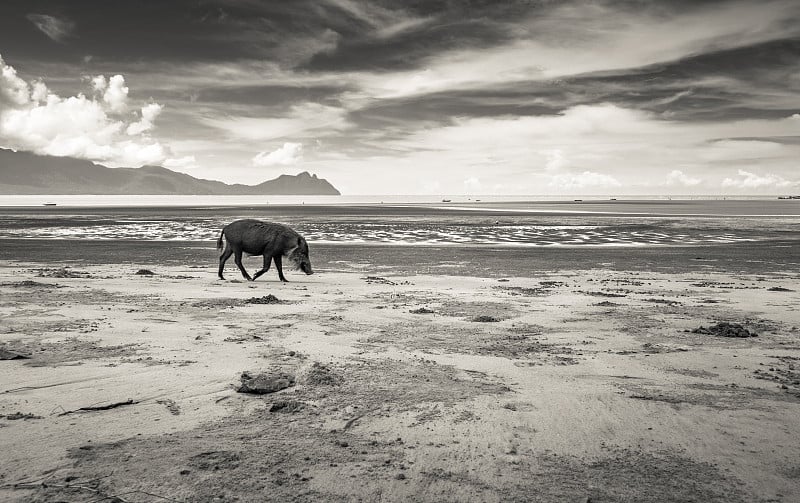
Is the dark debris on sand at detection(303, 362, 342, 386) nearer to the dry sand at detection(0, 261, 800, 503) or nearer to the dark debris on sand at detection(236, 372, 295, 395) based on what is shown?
the dry sand at detection(0, 261, 800, 503)

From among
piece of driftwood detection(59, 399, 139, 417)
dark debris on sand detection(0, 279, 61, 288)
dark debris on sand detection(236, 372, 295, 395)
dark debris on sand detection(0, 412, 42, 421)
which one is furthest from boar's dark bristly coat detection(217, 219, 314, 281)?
dark debris on sand detection(0, 412, 42, 421)

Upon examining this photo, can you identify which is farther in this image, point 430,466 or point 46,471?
point 430,466

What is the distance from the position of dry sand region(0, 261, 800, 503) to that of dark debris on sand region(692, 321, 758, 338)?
18cm

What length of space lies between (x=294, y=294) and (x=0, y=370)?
22.8 feet

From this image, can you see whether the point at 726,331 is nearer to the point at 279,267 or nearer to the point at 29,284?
the point at 279,267

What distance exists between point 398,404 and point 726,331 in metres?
6.12

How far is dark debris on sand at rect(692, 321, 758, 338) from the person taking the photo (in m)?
8.39

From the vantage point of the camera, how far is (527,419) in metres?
5.14

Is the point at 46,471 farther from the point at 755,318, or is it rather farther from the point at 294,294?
the point at 755,318

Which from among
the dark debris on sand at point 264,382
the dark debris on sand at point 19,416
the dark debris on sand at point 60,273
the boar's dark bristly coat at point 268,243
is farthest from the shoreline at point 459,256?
the dark debris on sand at point 19,416

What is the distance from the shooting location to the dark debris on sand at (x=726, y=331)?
839 cm

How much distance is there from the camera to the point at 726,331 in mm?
8469

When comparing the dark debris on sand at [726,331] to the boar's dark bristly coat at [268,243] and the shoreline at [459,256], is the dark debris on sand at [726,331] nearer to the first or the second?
the shoreline at [459,256]

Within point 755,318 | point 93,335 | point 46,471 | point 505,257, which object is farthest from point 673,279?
point 46,471
